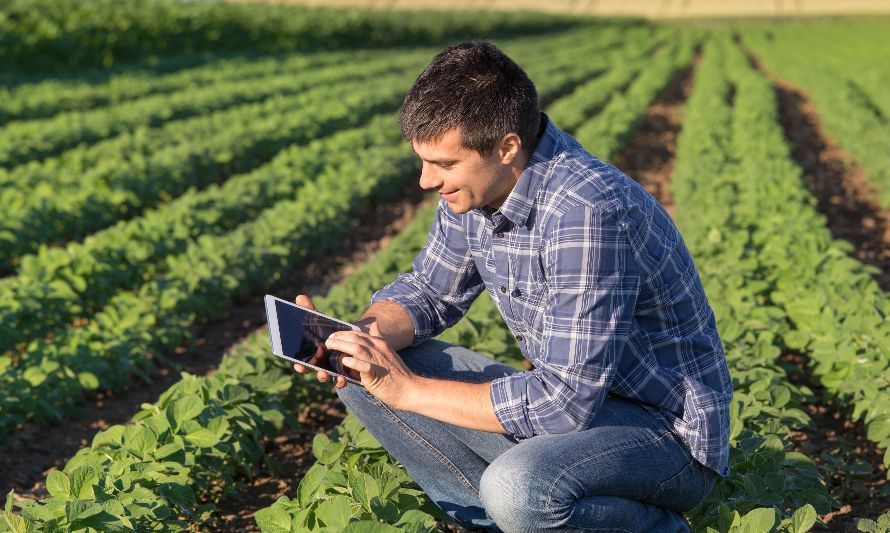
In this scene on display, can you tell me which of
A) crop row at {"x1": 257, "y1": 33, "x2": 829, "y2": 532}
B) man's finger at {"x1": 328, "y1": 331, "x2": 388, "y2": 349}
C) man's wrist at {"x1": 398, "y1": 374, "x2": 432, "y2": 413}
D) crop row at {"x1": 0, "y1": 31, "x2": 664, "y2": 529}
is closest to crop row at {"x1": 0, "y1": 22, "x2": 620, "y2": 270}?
crop row at {"x1": 0, "y1": 31, "x2": 664, "y2": 529}

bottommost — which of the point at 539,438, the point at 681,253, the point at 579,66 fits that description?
the point at 579,66

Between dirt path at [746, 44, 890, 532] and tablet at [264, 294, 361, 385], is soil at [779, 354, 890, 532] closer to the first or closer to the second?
dirt path at [746, 44, 890, 532]

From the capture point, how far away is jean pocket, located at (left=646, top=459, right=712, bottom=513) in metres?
2.70

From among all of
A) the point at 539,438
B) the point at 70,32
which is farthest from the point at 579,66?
the point at 539,438

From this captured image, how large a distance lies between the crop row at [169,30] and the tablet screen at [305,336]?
17004 mm

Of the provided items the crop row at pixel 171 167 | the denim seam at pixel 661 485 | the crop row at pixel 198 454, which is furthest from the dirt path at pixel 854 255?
the crop row at pixel 171 167

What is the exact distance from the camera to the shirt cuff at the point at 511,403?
8.43 feet

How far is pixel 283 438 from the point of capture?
14.8 feet

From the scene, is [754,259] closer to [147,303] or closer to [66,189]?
[147,303]

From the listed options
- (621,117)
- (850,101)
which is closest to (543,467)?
(621,117)

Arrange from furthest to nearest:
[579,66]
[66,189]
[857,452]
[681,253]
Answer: [579,66]
[66,189]
[857,452]
[681,253]

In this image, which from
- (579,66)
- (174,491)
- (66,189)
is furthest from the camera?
(579,66)

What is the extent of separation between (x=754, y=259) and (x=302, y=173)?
5.19 meters

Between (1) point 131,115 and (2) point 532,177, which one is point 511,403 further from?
(1) point 131,115
